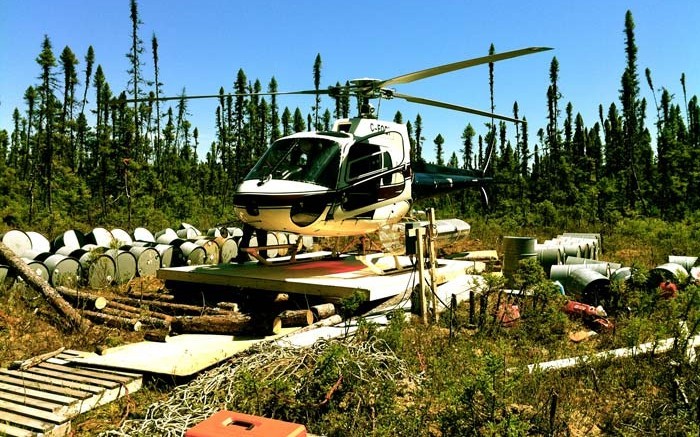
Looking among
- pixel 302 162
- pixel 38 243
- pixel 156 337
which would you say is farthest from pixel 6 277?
pixel 302 162

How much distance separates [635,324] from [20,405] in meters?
5.74

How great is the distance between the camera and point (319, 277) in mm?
8234

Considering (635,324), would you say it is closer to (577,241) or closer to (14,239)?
(577,241)

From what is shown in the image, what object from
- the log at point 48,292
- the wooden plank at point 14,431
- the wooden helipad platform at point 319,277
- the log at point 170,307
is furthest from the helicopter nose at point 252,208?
the wooden plank at point 14,431

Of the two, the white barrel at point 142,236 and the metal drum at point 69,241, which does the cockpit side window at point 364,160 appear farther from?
the white barrel at point 142,236

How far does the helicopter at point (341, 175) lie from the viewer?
8023 mm

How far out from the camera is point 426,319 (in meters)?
6.66

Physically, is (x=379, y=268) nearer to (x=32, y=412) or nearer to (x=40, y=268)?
(x=40, y=268)

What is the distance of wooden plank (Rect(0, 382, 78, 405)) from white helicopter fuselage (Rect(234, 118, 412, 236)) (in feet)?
13.8

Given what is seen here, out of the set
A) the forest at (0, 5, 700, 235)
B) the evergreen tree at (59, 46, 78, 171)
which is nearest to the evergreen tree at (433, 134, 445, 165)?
the forest at (0, 5, 700, 235)

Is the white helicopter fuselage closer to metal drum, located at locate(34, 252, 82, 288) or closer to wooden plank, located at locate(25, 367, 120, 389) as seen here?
metal drum, located at locate(34, 252, 82, 288)

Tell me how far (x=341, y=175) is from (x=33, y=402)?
557 centimetres

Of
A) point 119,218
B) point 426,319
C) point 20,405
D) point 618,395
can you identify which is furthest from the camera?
point 119,218

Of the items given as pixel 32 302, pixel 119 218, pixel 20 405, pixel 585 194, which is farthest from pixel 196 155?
pixel 20 405
